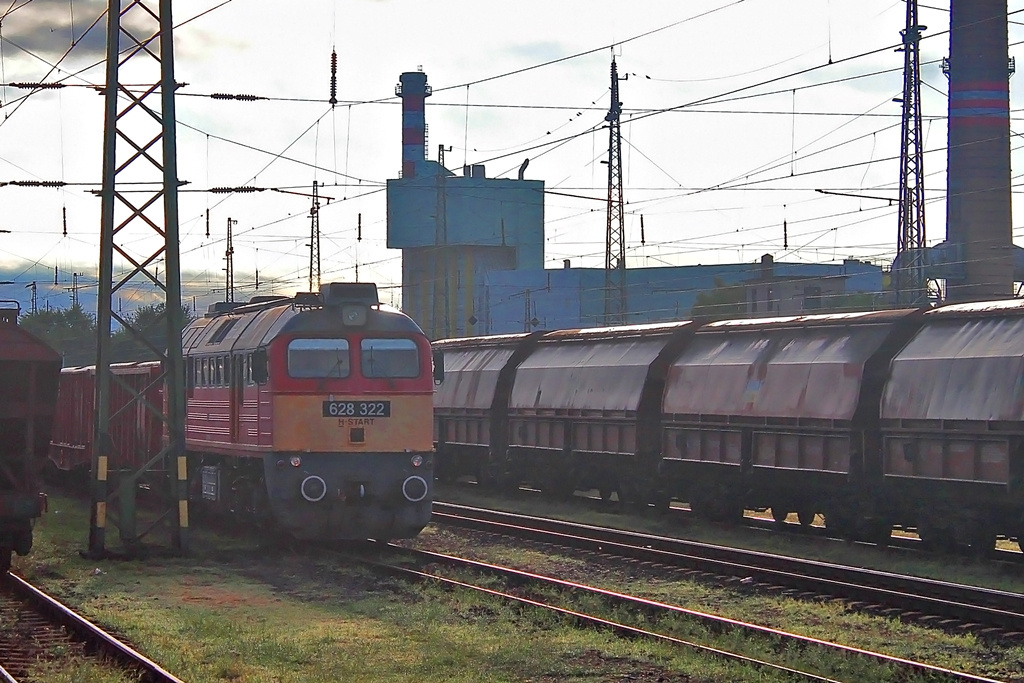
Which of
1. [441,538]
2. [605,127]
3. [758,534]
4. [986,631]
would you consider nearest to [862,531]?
[758,534]

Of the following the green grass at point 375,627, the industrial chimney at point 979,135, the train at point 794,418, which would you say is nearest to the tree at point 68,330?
the industrial chimney at point 979,135

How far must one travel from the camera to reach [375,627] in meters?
14.1

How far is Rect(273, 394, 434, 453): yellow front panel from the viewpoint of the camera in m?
19.8

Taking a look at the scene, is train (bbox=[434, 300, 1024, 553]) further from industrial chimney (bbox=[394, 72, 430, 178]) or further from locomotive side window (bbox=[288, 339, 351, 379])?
industrial chimney (bbox=[394, 72, 430, 178])

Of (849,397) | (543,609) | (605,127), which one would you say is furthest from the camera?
(605,127)

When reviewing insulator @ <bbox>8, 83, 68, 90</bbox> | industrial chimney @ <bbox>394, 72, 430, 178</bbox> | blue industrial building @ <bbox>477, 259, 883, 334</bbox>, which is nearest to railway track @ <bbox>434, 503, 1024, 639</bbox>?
insulator @ <bbox>8, 83, 68, 90</bbox>

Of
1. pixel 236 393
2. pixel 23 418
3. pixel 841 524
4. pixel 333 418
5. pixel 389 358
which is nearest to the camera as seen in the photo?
pixel 23 418

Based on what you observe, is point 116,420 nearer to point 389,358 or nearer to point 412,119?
point 389,358

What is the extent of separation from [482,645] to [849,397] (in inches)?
417

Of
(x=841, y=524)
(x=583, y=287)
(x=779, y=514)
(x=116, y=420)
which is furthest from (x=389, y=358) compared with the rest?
(x=583, y=287)

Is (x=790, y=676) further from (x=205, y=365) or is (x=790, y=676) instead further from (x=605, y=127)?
(x=605, y=127)

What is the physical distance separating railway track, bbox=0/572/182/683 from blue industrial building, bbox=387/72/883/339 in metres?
78.1

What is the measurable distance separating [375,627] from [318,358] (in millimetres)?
6869

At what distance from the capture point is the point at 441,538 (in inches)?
906
